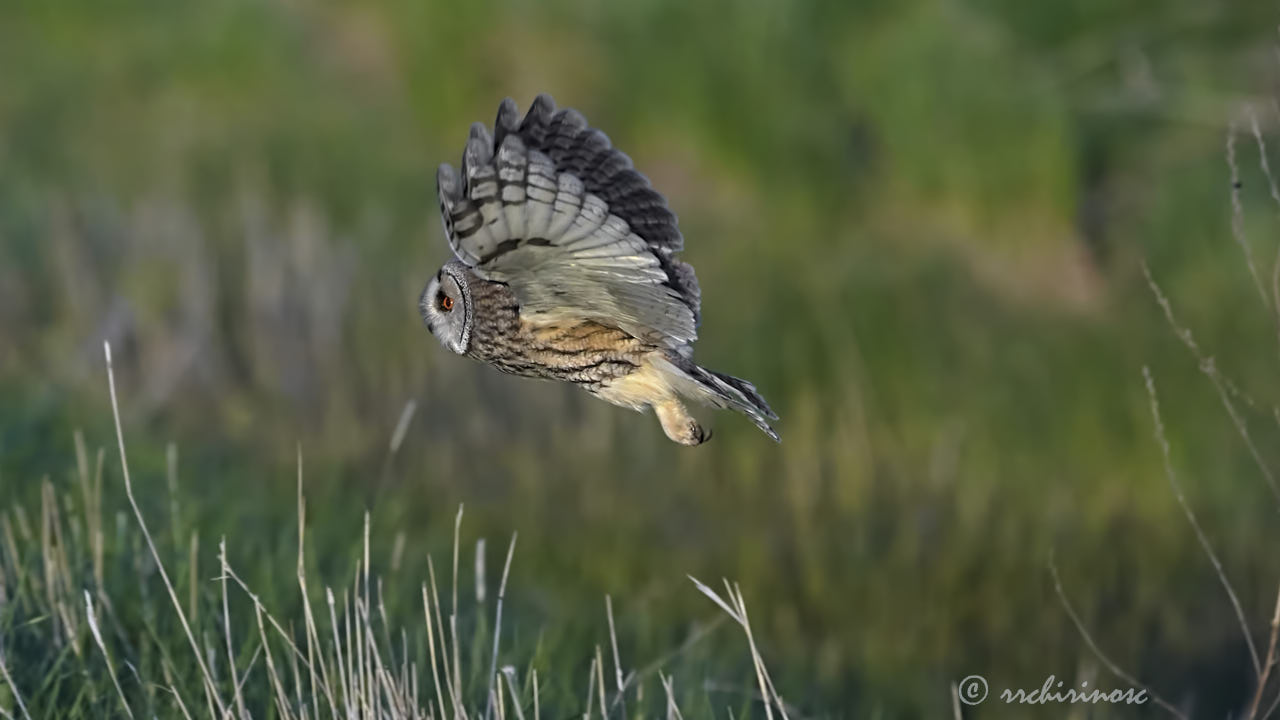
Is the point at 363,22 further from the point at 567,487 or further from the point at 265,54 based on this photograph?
the point at 567,487

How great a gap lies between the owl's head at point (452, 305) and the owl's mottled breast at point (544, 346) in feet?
0.05

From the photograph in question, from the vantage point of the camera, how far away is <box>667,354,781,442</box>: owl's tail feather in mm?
2434

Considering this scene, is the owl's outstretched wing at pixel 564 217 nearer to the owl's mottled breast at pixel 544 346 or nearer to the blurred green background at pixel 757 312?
the owl's mottled breast at pixel 544 346

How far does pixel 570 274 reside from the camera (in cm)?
245

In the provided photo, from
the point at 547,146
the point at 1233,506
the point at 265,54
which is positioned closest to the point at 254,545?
the point at 547,146

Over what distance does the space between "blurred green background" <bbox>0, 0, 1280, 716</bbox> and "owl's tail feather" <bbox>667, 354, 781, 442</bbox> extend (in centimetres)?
228

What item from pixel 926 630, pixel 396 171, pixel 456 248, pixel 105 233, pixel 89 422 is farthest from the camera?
pixel 396 171

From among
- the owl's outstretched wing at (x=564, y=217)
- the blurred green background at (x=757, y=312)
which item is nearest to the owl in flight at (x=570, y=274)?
the owl's outstretched wing at (x=564, y=217)

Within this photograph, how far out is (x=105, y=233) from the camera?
7.76 meters

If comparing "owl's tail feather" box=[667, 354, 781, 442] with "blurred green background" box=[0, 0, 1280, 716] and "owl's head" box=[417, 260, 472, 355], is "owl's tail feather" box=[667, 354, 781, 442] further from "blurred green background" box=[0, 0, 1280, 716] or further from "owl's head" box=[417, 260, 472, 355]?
"blurred green background" box=[0, 0, 1280, 716]

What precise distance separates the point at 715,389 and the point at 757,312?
5.19 meters

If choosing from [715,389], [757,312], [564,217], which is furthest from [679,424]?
[757,312]

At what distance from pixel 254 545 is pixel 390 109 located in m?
5.12

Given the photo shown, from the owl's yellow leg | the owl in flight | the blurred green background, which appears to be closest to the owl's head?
the owl in flight
